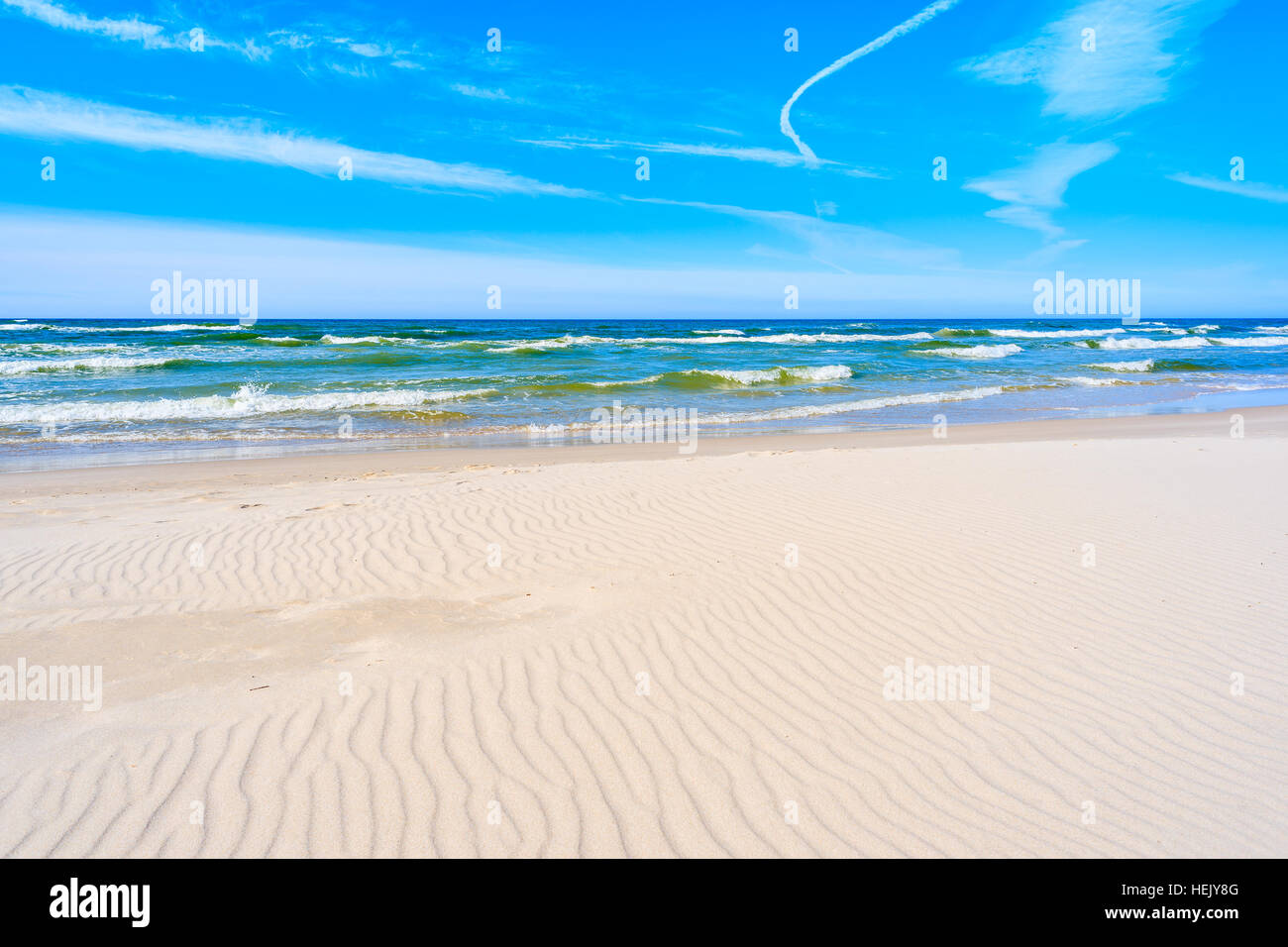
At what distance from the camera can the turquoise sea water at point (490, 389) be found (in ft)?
50.4

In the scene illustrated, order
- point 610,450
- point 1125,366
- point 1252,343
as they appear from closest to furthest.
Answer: point 610,450
point 1125,366
point 1252,343

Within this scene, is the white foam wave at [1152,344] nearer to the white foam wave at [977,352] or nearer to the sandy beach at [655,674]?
the white foam wave at [977,352]

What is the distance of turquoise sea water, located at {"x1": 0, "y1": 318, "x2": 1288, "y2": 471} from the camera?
15.4 metres

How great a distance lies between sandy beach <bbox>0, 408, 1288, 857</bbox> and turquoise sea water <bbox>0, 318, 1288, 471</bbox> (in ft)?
24.5

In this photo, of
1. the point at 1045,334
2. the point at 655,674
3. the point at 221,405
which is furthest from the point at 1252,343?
the point at 655,674

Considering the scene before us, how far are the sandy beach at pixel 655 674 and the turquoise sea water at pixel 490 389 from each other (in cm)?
748

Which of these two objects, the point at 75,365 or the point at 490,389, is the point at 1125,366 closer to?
the point at 490,389

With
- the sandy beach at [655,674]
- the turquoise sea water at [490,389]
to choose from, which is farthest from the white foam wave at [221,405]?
the sandy beach at [655,674]

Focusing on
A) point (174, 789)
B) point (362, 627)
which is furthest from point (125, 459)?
point (174, 789)

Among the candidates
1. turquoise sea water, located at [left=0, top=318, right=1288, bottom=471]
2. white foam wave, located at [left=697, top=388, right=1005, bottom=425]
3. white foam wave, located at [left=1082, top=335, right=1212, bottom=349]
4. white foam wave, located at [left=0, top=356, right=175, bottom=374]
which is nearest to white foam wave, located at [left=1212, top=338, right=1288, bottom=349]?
white foam wave, located at [left=1082, top=335, right=1212, bottom=349]

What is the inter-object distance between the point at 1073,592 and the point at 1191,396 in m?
22.2

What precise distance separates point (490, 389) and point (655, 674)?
61.0ft

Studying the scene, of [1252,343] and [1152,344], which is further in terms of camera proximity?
[1252,343]

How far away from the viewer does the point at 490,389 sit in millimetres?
22125
